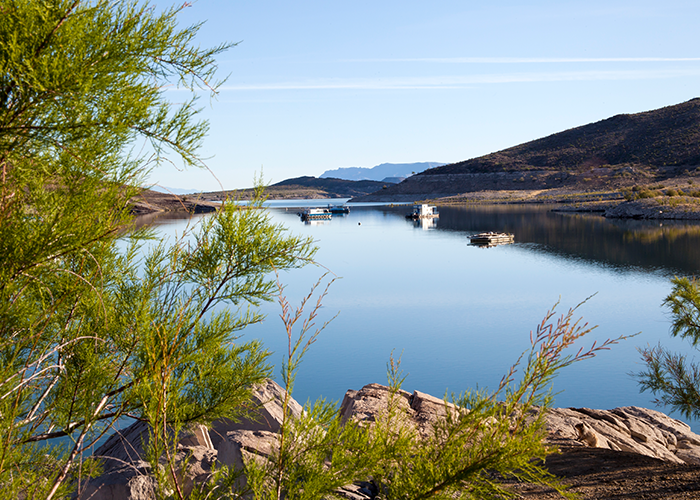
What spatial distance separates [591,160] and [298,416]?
101941 millimetres

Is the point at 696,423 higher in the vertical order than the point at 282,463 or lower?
lower

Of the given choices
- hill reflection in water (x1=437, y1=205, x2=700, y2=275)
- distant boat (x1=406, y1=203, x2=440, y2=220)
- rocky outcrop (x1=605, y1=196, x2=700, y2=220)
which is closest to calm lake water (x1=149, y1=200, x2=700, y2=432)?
hill reflection in water (x1=437, y1=205, x2=700, y2=275)

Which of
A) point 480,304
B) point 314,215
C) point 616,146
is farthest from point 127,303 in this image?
point 616,146

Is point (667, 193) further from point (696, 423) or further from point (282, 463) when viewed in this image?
point (282, 463)

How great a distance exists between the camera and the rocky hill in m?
85.4

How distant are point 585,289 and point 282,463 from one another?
2503cm

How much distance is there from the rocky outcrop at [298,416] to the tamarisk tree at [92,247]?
46 cm

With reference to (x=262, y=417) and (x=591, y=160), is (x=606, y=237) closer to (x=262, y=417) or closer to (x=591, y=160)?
(x=262, y=417)

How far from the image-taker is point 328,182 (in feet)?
632

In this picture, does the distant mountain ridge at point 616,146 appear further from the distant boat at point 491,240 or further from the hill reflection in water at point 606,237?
the distant boat at point 491,240

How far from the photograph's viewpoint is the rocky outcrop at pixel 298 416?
5008 mm

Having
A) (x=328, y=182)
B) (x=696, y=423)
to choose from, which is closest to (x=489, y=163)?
(x=328, y=182)

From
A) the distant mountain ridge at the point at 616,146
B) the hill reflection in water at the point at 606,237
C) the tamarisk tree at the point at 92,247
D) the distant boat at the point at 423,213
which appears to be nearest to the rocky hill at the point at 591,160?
the distant mountain ridge at the point at 616,146

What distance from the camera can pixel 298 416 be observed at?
7.31m
